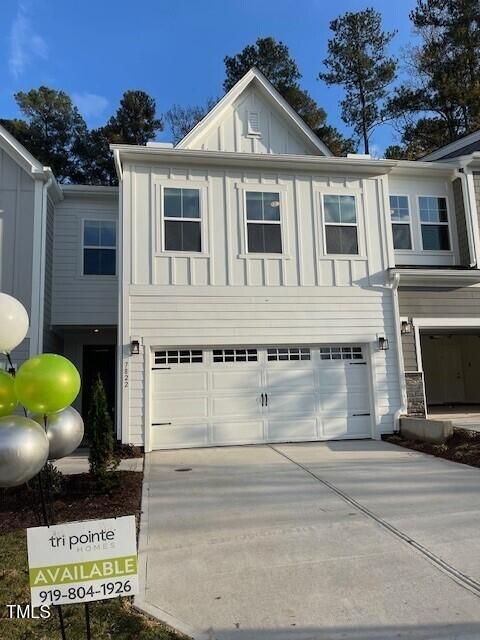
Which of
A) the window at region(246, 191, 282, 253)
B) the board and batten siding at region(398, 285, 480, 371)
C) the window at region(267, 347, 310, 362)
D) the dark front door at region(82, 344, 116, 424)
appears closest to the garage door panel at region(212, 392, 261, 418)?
the window at region(267, 347, 310, 362)

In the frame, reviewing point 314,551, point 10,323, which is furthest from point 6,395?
point 314,551

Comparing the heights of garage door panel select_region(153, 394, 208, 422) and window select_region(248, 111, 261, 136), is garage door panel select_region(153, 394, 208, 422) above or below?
below

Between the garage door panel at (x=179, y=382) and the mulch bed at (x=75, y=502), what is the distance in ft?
9.72

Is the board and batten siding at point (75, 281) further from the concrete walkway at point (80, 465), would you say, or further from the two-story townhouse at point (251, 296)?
the concrete walkway at point (80, 465)

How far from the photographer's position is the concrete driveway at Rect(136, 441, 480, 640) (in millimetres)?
3090

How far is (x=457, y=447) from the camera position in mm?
8312

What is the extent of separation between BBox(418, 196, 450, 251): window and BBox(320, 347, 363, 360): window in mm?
3333

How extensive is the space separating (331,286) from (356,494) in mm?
5361

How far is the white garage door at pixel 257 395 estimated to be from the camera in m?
9.71

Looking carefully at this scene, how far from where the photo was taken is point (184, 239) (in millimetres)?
10203

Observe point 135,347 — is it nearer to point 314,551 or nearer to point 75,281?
point 75,281

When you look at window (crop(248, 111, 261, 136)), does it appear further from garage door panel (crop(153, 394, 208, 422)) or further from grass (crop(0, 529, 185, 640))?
grass (crop(0, 529, 185, 640))

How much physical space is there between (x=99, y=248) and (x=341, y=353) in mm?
6373

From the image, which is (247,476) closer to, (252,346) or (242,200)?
(252,346)
